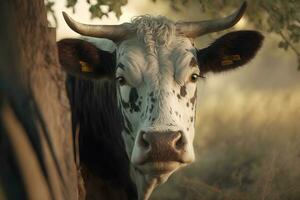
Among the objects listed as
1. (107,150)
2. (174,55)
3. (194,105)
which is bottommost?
(107,150)

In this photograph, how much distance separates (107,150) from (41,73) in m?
1.80

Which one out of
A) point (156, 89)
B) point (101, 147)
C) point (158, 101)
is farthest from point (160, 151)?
point (101, 147)

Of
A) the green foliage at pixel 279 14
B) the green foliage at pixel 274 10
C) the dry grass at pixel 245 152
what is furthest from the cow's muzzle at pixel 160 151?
the dry grass at pixel 245 152

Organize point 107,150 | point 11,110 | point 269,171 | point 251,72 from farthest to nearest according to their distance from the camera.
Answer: point 251,72 < point 269,171 < point 107,150 < point 11,110

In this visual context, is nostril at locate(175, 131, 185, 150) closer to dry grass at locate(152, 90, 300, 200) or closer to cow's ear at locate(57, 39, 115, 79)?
cow's ear at locate(57, 39, 115, 79)

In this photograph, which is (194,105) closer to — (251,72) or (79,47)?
(79,47)

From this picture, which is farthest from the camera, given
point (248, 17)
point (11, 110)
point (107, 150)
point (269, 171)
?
point (269, 171)

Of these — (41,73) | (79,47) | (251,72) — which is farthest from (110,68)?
(251,72)

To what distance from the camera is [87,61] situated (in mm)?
6430

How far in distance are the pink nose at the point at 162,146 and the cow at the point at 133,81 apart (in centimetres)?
15

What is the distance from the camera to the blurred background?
8.53m

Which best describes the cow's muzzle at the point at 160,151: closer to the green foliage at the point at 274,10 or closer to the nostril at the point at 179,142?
the nostril at the point at 179,142

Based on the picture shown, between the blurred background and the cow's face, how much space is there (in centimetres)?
73

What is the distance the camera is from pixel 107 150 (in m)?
6.56
